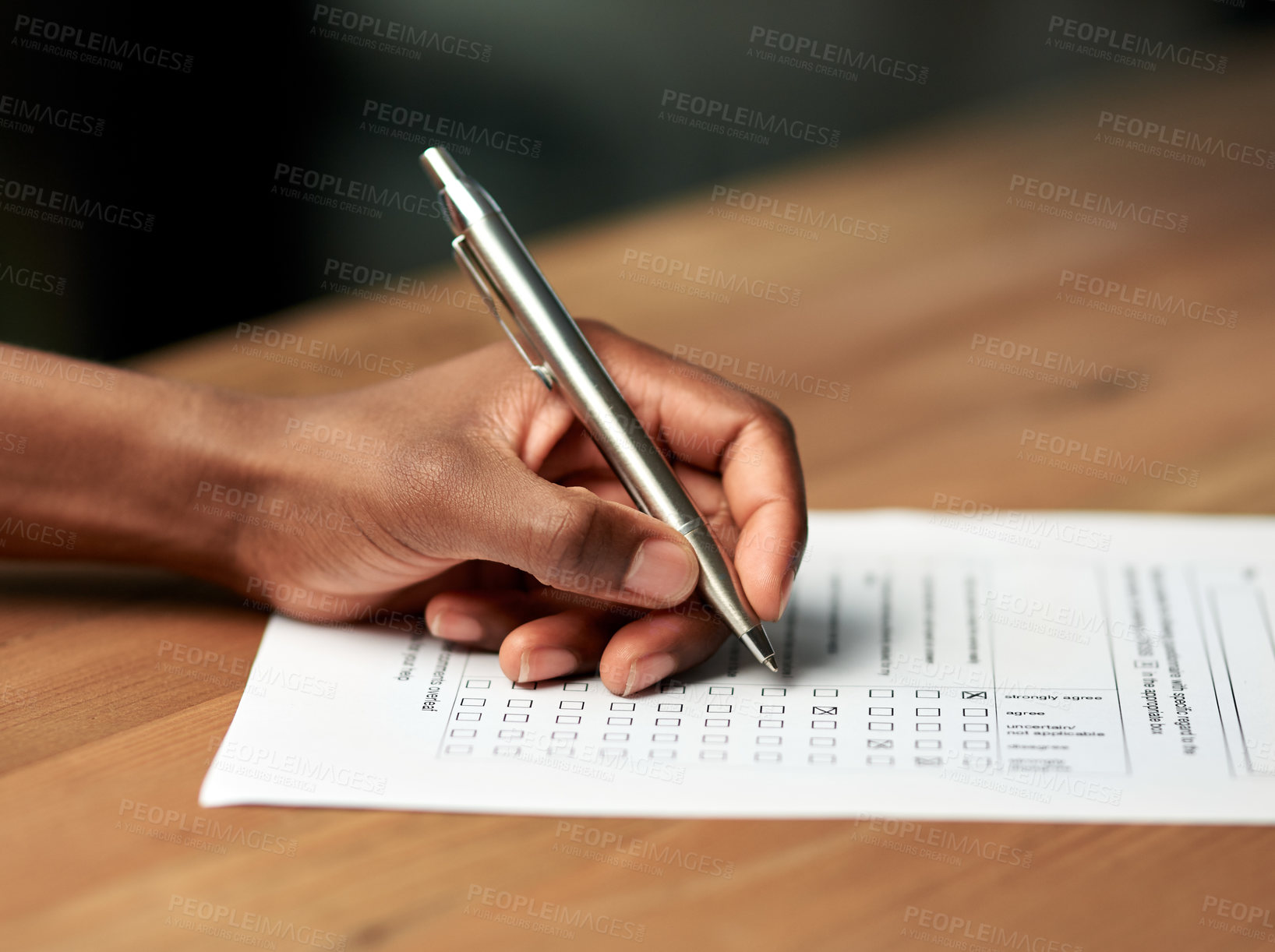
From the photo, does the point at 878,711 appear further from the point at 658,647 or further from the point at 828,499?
A: the point at 828,499

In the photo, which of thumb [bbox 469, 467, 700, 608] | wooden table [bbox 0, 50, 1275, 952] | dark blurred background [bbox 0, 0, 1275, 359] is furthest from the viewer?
dark blurred background [bbox 0, 0, 1275, 359]

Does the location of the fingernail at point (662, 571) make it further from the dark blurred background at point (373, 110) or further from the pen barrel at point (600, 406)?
the dark blurred background at point (373, 110)

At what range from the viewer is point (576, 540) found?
2.15ft

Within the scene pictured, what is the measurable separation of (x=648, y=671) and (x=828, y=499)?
11.7 inches

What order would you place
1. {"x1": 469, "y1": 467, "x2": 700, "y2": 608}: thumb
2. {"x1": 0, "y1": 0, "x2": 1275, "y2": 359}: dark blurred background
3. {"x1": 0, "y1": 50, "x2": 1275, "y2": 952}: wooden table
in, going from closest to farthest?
{"x1": 0, "y1": 50, "x2": 1275, "y2": 952}: wooden table
{"x1": 469, "y1": 467, "x2": 700, "y2": 608}: thumb
{"x1": 0, "y1": 0, "x2": 1275, "y2": 359}: dark blurred background

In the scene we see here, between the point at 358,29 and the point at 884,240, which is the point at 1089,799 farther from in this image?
the point at 358,29

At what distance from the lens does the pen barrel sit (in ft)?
2.29

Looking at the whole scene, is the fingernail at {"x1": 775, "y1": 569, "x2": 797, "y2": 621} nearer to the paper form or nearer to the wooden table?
the paper form

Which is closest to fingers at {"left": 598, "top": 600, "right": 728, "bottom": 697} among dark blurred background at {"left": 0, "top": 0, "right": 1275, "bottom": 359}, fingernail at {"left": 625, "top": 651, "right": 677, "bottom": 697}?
fingernail at {"left": 625, "top": 651, "right": 677, "bottom": 697}

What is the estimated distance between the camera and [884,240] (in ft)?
4.35

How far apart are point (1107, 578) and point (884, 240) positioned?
61cm

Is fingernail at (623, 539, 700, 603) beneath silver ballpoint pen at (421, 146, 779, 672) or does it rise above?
beneath

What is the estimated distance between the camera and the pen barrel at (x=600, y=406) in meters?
0.70

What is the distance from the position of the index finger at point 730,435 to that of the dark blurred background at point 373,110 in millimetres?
1490
